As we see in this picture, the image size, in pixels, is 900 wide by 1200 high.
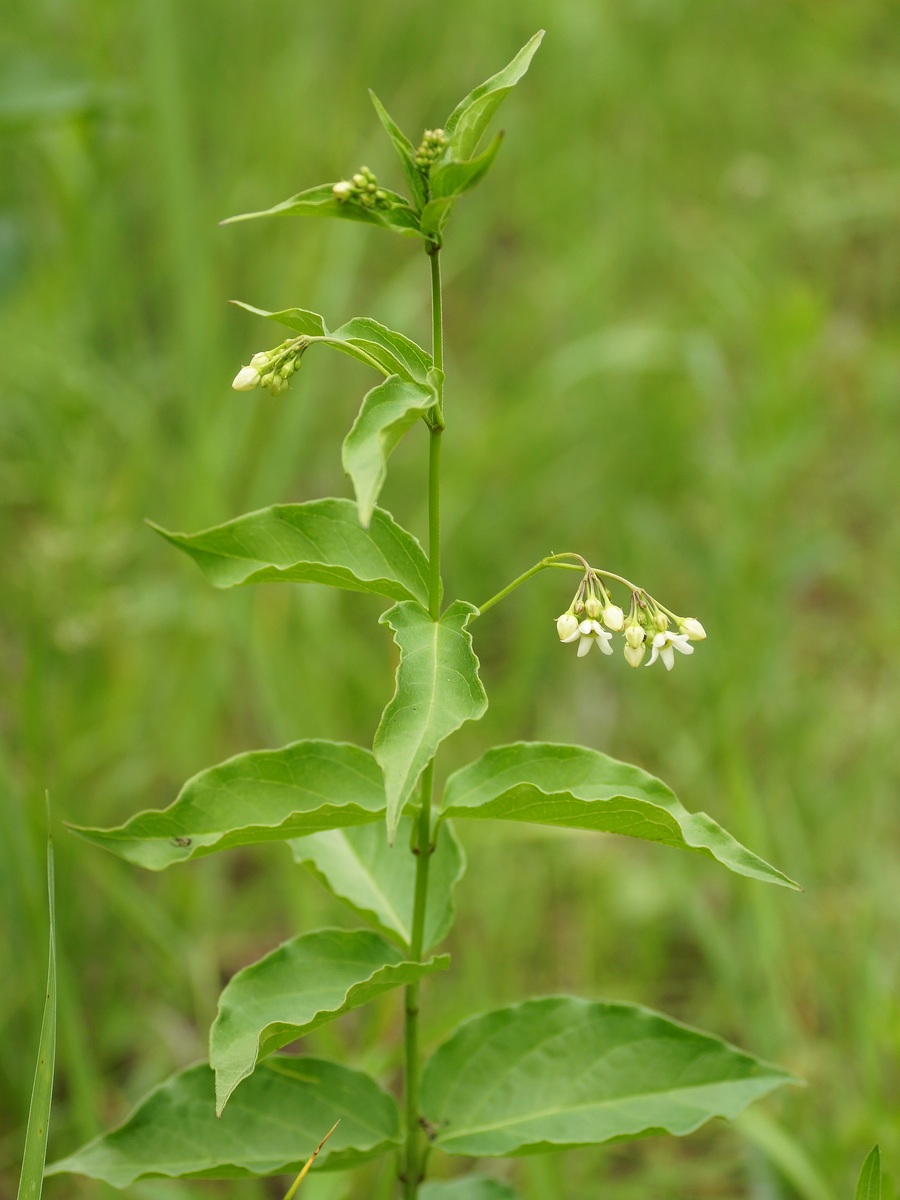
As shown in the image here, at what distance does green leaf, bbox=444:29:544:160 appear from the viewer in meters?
1.58

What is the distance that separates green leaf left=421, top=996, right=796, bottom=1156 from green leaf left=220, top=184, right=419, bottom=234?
4.26 feet

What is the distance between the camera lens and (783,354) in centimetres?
385

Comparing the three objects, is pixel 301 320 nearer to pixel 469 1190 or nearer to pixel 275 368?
pixel 275 368

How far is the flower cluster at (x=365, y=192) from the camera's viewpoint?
1584mm

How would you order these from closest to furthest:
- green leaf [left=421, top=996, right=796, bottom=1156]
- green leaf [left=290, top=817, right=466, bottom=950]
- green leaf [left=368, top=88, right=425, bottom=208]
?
green leaf [left=368, top=88, right=425, bottom=208] < green leaf [left=421, top=996, right=796, bottom=1156] < green leaf [left=290, top=817, right=466, bottom=950]

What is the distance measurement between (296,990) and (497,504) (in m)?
3.00

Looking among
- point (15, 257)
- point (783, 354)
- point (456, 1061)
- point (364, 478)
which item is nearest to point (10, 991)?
point (456, 1061)

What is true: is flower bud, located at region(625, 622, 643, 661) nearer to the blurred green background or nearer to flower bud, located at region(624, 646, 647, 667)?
flower bud, located at region(624, 646, 647, 667)

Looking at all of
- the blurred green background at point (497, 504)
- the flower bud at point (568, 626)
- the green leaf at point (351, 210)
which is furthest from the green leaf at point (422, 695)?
the blurred green background at point (497, 504)

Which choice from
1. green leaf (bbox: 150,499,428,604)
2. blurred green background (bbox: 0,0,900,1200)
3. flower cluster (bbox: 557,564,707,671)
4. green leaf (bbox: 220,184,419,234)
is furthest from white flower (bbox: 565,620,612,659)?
blurred green background (bbox: 0,0,900,1200)

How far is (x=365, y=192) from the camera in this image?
1605mm

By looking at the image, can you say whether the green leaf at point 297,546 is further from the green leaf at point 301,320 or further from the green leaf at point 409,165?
the green leaf at point 409,165

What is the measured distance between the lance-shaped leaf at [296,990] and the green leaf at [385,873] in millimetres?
80

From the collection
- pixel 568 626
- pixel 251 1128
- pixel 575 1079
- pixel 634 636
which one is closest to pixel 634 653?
pixel 634 636
